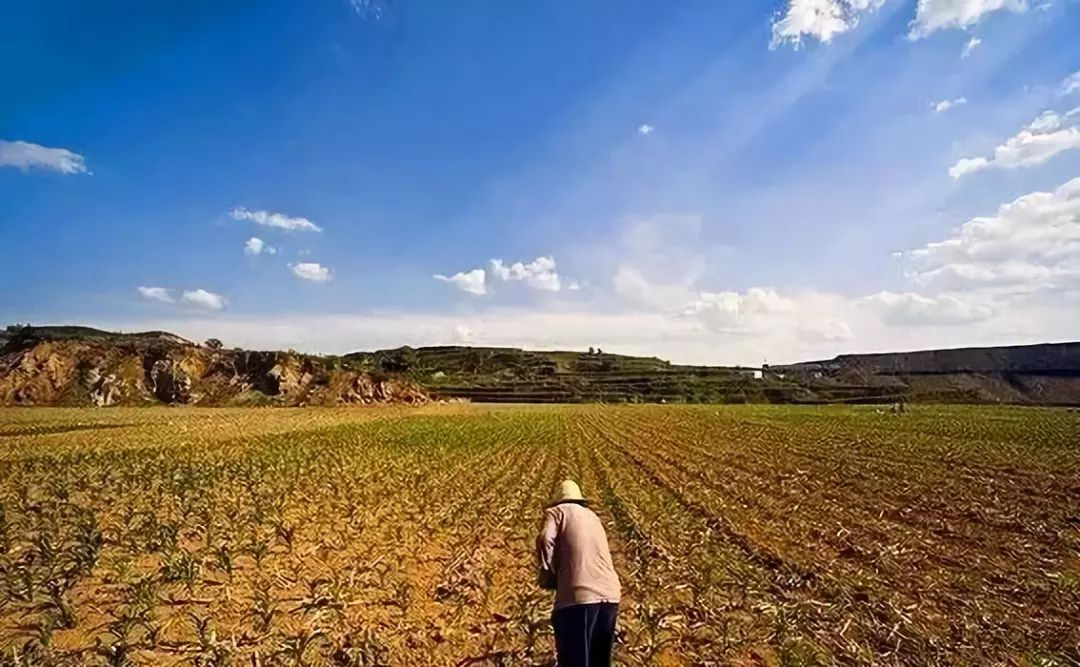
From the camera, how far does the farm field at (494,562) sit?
6.66 m

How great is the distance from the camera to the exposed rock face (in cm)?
6278

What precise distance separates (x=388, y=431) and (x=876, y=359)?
7408 inches

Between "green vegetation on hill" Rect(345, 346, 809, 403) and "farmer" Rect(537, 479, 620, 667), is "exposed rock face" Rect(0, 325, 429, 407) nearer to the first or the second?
"green vegetation on hill" Rect(345, 346, 809, 403)

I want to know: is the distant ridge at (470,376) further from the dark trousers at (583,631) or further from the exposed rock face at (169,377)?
the dark trousers at (583,631)

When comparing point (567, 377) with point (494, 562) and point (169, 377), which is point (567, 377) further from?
point (494, 562)

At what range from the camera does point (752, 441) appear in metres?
33.2

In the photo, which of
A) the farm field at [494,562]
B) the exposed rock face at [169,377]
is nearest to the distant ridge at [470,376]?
the exposed rock face at [169,377]

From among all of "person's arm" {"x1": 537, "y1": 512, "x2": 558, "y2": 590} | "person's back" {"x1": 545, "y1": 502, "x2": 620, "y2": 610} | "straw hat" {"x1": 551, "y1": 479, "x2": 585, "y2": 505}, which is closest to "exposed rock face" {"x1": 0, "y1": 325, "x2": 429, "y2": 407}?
"straw hat" {"x1": 551, "y1": 479, "x2": 585, "y2": 505}

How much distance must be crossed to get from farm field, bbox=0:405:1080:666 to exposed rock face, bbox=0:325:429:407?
5092 cm

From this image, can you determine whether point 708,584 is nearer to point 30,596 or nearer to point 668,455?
point 30,596

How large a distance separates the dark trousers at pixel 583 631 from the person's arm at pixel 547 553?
24 cm

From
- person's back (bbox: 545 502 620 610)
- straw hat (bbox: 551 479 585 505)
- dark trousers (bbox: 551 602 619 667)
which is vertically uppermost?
straw hat (bbox: 551 479 585 505)

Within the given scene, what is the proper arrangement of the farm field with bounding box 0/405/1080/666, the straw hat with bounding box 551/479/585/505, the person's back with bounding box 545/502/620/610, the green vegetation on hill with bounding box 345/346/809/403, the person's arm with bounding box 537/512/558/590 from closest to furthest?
the person's back with bounding box 545/502/620/610 < the person's arm with bounding box 537/512/558/590 < the straw hat with bounding box 551/479/585/505 < the farm field with bounding box 0/405/1080/666 < the green vegetation on hill with bounding box 345/346/809/403

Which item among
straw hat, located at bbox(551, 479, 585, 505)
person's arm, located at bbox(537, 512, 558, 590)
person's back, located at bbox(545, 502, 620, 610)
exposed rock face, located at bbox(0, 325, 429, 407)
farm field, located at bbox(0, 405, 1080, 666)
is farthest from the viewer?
exposed rock face, located at bbox(0, 325, 429, 407)
